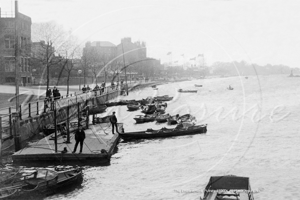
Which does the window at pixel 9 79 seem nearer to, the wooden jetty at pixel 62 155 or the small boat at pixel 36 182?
the wooden jetty at pixel 62 155

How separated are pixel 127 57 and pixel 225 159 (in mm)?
167266

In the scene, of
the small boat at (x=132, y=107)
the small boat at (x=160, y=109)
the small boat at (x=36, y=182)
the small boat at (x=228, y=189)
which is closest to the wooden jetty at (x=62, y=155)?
the small boat at (x=36, y=182)

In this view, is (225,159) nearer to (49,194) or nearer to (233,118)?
(49,194)

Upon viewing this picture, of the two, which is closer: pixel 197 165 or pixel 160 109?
pixel 197 165

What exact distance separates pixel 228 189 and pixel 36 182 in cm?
1067

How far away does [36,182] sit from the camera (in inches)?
913

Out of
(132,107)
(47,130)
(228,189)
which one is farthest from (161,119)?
(228,189)

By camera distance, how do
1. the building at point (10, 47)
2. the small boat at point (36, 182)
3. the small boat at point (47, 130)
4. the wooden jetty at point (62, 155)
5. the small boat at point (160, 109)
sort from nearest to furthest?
the small boat at point (36, 182)
the wooden jetty at point (62, 155)
the small boat at point (47, 130)
the small boat at point (160, 109)
the building at point (10, 47)

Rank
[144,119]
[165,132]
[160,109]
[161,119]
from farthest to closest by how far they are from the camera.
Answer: [160,109] → [144,119] → [161,119] → [165,132]

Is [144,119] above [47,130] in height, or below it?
below

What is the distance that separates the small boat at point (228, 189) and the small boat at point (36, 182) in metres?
8.66

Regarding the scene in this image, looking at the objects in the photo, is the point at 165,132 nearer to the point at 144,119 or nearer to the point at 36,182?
the point at 144,119

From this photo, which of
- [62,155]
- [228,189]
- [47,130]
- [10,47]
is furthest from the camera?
[10,47]

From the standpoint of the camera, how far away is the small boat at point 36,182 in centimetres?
2200
